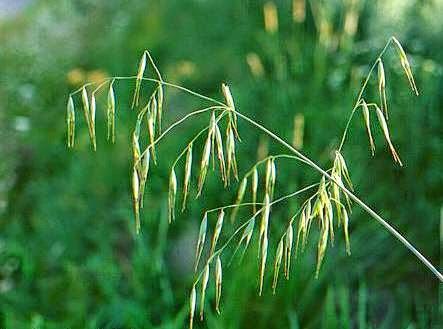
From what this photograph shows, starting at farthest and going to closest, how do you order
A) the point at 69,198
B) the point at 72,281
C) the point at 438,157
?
the point at 69,198, the point at 438,157, the point at 72,281

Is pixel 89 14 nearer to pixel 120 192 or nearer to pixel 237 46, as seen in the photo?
pixel 237 46

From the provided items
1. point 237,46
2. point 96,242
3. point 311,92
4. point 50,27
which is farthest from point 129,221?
point 50,27

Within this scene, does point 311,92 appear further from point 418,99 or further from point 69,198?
point 69,198

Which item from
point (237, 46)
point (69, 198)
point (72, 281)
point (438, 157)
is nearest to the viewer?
point (72, 281)

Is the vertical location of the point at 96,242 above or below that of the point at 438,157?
below

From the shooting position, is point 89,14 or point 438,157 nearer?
point 438,157

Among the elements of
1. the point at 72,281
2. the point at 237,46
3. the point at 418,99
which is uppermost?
the point at 237,46
